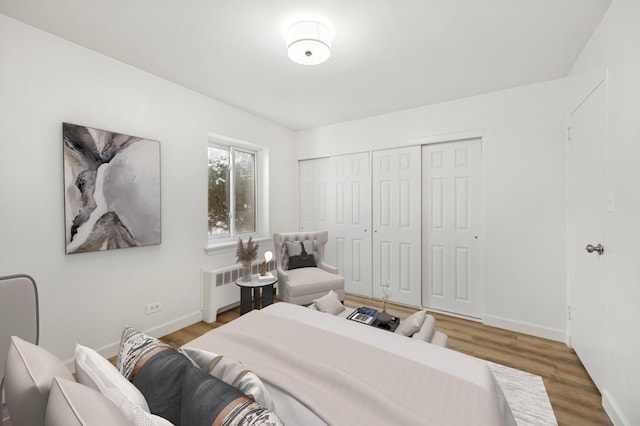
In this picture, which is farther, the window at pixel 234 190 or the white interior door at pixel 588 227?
the window at pixel 234 190

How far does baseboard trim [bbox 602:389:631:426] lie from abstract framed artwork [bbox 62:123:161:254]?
3605mm

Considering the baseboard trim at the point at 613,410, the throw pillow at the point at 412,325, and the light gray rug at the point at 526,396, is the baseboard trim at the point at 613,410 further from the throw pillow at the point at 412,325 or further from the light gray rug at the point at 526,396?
the throw pillow at the point at 412,325

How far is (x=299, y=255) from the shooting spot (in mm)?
3484

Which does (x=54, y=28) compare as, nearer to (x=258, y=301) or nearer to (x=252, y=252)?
(x=252, y=252)

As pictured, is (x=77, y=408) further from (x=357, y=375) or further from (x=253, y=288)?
(x=253, y=288)

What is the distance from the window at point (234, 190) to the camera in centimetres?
338

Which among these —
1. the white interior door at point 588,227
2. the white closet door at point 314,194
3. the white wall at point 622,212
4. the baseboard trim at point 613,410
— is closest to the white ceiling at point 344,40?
the white wall at point 622,212

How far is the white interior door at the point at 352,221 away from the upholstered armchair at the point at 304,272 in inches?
19.1

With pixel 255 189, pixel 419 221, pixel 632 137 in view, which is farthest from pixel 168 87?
pixel 632 137

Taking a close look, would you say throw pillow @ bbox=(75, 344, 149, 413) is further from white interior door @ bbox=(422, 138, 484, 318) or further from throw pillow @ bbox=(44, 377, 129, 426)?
white interior door @ bbox=(422, 138, 484, 318)

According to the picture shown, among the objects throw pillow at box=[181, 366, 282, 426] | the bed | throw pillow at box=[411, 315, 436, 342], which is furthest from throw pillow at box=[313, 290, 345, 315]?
throw pillow at box=[181, 366, 282, 426]

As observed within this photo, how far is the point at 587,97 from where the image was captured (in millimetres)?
2062

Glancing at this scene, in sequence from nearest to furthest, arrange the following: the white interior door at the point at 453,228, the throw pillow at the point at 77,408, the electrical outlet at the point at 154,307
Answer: the throw pillow at the point at 77,408 < the electrical outlet at the point at 154,307 < the white interior door at the point at 453,228

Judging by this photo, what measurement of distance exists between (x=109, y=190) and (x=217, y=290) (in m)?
1.47
